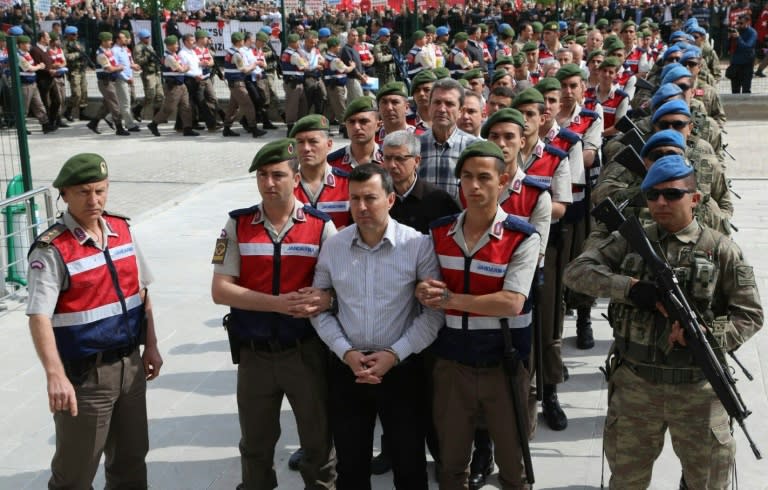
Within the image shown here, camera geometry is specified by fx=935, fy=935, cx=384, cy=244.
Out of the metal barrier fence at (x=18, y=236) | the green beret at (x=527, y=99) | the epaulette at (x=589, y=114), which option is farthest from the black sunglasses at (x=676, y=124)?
the metal barrier fence at (x=18, y=236)

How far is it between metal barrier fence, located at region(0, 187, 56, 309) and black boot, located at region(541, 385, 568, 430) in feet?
16.0

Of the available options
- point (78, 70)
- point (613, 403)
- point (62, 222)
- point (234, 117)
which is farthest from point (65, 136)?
point (613, 403)

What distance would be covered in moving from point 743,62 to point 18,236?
16.7 m

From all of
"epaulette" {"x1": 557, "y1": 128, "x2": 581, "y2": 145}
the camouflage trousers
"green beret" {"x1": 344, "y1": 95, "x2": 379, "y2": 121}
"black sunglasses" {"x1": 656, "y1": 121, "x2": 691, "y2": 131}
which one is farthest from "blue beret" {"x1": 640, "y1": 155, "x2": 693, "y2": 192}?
"green beret" {"x1": 344, "y1": 95, "x2": 379, "y2": 121}

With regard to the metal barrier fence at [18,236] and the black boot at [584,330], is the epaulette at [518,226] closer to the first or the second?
the black boot at [584,330]

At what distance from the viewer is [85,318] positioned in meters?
4.34

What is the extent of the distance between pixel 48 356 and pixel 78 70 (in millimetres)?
17286

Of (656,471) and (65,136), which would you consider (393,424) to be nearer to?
(656,471)

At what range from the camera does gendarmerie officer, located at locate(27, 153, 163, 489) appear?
423 centimetres

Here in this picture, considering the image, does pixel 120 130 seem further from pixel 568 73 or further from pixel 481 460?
pixel 481 460

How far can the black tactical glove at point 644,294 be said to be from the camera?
12.9 ft

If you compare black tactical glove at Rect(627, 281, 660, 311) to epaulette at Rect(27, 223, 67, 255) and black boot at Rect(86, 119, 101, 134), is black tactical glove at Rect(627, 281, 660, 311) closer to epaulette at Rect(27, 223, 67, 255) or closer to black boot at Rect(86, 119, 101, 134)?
epaulette at Rect(27, 223, 67, 255)

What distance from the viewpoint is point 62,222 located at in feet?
14.4

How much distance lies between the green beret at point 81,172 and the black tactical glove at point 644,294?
2479 millimetres
